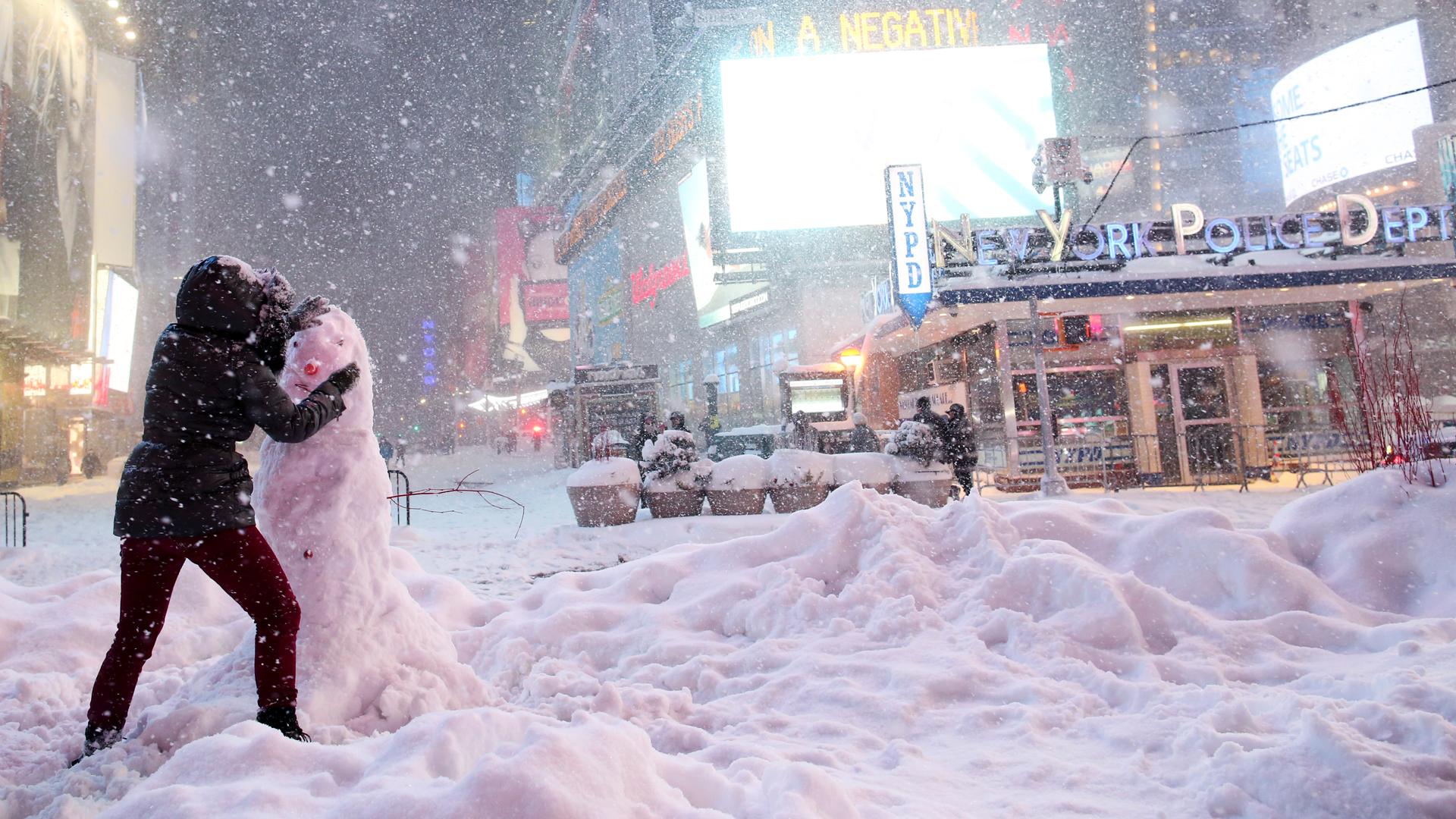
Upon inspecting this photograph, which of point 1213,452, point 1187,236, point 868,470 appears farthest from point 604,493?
point 1187,236

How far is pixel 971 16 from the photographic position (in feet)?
118

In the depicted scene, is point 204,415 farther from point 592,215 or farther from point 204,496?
point 592,215

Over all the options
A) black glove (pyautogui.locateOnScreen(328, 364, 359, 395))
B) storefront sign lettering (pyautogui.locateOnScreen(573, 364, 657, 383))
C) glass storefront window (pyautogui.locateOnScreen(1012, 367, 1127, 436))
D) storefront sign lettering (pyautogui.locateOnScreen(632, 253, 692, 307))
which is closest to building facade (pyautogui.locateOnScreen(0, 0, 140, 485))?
storefront sign lettering (pyautogui.locateOnScreen(573, 364, 657, 383))

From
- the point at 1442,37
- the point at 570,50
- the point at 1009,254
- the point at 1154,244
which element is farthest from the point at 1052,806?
the point at 570,50

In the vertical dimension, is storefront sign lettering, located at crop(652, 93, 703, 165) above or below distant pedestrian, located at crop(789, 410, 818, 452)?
above

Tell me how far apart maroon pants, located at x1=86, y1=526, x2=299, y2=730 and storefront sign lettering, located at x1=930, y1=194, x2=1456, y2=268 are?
1410 cm

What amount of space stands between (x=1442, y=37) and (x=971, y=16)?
33.5 meters

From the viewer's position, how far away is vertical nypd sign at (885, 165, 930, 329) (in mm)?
14531

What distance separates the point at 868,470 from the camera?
1128 cm

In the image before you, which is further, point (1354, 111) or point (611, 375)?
point (1354, 111)

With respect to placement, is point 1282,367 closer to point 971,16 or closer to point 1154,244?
point 1154,244

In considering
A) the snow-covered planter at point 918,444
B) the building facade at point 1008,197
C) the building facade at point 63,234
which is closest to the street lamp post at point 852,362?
the building facade at point 1008,197

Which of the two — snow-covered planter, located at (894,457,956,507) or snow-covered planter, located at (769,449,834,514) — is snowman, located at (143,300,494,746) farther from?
snow-covered planter, located at (894,457,956,507)

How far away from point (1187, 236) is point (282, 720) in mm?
17840
